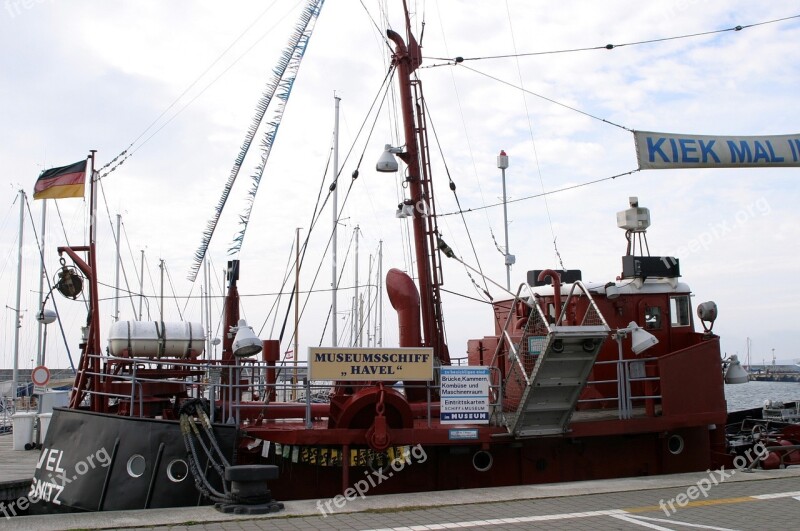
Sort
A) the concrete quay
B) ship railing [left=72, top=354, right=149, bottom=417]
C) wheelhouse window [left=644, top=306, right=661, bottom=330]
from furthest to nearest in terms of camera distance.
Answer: wheelhouse window [left=644, top=306, right=661, bottom=330]
ship railing [left=72, top=354, right=149, bottom=417]
the concrete quay

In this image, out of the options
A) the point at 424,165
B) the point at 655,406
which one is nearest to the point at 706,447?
the point at 655,406

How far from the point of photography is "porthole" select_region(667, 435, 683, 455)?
13227 mm

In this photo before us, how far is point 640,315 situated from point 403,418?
212 inches

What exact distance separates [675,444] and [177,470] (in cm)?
858

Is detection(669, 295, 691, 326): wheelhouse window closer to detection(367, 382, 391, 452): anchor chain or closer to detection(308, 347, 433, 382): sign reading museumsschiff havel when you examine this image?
detection(308, 347, 433, 382): sign reading museumsschiff havel

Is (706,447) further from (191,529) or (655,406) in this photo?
(191,529)

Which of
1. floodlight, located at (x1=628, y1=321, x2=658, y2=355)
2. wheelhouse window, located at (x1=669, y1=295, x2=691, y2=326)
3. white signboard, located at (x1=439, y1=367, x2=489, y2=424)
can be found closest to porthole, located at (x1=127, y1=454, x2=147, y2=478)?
white signboard, located at (x1=439, y1=367, x2=489, y2=424)

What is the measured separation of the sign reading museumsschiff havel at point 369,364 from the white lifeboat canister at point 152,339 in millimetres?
2365

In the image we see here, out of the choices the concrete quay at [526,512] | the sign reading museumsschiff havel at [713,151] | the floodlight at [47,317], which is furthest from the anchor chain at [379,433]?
the floodlight at [47,317]

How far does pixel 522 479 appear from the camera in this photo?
40.1 ft

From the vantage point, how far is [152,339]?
11.9m

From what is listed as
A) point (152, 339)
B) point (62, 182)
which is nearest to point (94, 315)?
point (152, 339)

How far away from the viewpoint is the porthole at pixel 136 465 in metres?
10.7

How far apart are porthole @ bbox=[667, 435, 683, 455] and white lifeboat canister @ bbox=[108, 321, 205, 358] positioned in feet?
27.8
